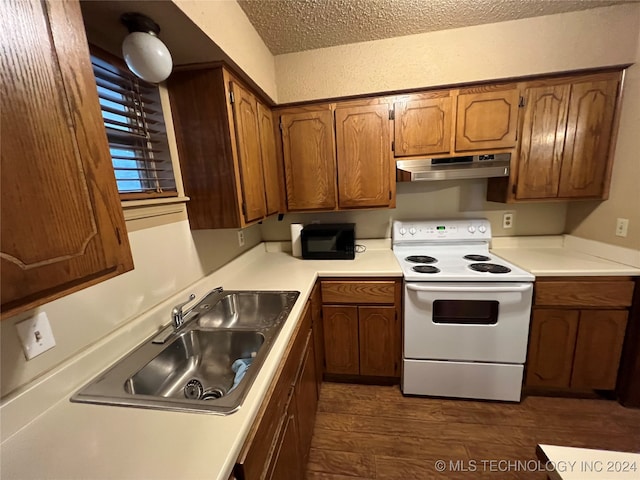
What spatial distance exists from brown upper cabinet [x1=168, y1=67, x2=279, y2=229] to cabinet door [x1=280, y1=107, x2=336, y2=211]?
486 millimetres

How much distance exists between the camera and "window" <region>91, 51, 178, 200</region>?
1030 mm

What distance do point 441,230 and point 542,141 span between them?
34.1 inches

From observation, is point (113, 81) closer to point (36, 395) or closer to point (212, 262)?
point (212, 262)

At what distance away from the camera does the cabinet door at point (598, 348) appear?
63.5 inches

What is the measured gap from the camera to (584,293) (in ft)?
5.24

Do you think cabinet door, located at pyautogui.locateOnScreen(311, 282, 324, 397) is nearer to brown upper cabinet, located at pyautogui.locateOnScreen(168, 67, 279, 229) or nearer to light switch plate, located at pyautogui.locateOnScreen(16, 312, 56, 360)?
brown upper cabinet, located at pyautogui.locateOnScreen(168, 67, 279, 229)

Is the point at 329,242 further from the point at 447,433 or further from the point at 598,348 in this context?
the point at 598,348

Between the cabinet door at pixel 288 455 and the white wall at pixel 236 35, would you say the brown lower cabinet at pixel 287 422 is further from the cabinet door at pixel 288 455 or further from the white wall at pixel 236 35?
the white wall at pixel 236 35

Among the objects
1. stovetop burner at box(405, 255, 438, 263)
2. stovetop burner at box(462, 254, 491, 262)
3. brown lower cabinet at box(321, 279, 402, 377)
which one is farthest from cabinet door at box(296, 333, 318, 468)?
stovetop burner at box(462, 254, 491, 262)

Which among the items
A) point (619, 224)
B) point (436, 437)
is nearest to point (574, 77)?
point (619, 224)

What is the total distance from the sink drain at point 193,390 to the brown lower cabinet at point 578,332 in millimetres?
1954

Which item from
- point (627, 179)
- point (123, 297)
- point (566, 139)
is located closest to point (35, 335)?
point (123, 297)

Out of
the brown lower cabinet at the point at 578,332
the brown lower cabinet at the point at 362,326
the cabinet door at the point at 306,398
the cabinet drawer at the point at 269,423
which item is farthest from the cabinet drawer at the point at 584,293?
the cabinet drawer at the point at 269,423

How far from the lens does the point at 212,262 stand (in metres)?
1.63
